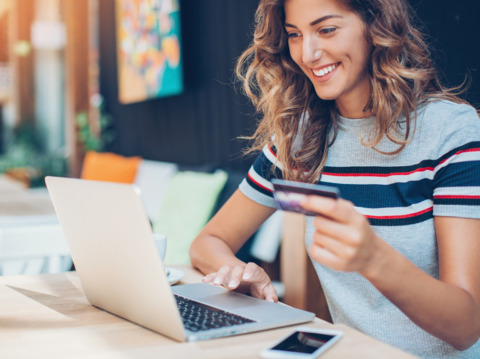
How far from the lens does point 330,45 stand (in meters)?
1.21

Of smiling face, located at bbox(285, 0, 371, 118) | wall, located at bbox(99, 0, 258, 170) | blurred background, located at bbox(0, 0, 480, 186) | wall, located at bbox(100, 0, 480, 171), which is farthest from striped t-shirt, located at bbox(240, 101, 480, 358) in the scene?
wall, located at bbox(99, 0, 258, 170)

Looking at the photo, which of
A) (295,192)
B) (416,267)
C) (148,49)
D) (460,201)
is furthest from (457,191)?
(148,49)

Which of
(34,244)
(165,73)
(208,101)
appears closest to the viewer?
(34,244)

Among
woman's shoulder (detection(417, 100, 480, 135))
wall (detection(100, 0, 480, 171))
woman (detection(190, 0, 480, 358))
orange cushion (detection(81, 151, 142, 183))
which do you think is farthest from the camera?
orange cushion (detection(81, 151, 142, 183))

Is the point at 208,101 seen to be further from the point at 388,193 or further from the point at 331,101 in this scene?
the point at 388,193

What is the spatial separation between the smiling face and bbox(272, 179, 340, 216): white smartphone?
57 centimetres

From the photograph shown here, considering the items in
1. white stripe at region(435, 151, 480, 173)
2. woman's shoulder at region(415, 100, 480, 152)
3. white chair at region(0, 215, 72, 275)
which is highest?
woman's shoulder at region(415, 100, 480, 152)

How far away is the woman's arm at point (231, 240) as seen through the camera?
1.07m

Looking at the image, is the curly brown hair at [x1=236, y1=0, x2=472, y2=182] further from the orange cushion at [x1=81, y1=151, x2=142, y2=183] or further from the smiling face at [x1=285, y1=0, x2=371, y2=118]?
the orange cushion at [x1=81, y1=151, x2=142, y2=183]

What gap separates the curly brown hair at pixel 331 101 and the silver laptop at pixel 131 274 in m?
0.45

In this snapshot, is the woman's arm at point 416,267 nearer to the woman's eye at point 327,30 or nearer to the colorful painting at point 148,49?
the woman's eye at point 327,30

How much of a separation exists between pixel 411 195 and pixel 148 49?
10.2 feet

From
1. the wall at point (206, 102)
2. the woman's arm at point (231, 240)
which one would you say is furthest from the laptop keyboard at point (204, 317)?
the wall at point (206, 102)

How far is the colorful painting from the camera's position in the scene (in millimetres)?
3525
